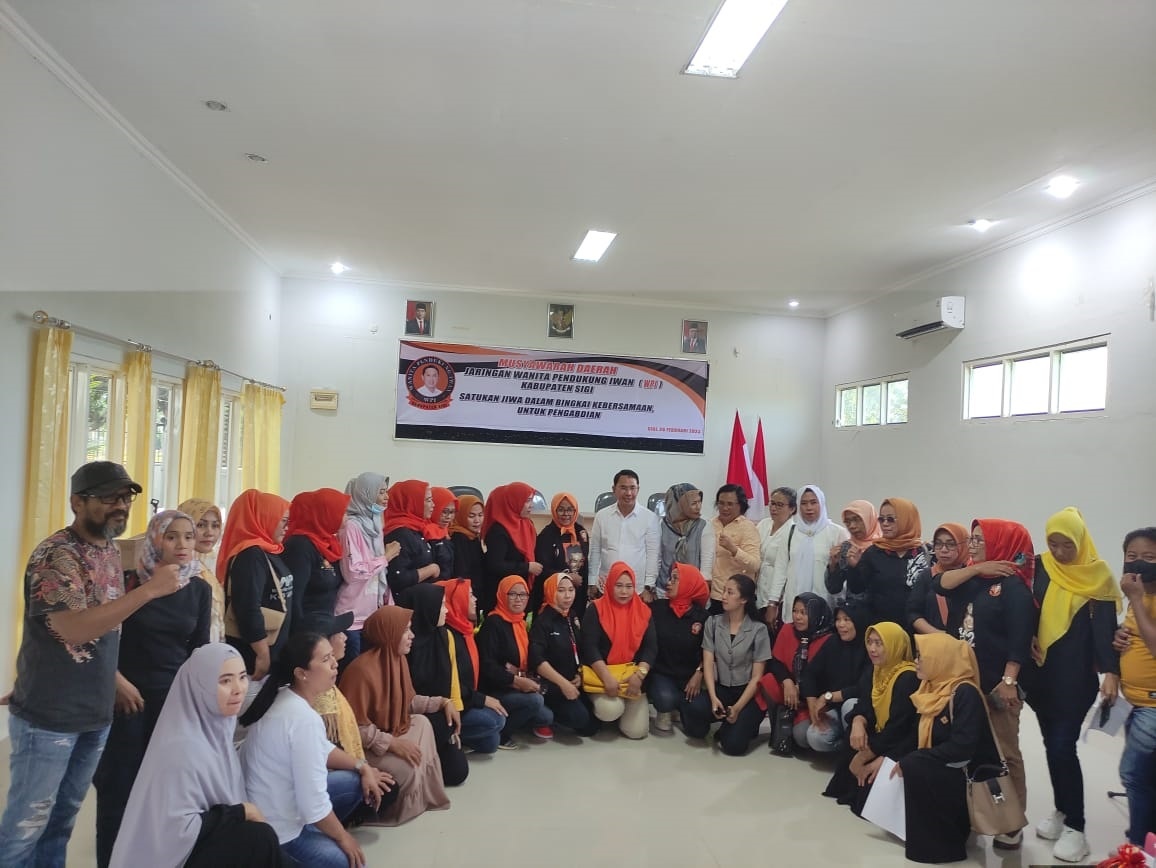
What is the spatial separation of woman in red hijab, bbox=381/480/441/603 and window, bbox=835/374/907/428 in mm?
5273

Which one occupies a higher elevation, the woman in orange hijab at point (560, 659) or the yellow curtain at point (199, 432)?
the yellow curtain at point (199, 432)

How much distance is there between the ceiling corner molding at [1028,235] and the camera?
15.9 feet

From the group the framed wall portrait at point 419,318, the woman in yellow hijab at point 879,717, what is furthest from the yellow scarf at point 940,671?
the framed wall portrait at point 419,318

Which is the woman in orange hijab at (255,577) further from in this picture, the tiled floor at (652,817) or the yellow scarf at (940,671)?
the yellow scarf at (940,671)

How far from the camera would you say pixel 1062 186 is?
4883 mm

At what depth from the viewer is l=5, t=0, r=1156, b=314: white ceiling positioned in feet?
10.6

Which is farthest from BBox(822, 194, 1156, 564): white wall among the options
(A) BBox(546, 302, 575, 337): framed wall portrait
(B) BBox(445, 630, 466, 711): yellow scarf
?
(B) BBox(445, 630, 466, 711): yellow scarf

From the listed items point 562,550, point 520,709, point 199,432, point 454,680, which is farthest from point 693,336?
point 454,680

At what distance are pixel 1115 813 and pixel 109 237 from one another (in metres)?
6.13

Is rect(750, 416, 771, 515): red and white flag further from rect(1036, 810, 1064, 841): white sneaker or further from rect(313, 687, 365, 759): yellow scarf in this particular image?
rect(313, 687, 365, 759): yellow scarf

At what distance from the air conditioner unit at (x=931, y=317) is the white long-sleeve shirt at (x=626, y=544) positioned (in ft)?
11.7

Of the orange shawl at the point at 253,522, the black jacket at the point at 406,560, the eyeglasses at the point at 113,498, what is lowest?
the black jacket at the point at 406,560

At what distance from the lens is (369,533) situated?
3891 mm

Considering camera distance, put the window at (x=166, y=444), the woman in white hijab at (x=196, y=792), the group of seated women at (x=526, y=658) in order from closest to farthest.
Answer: the woman in white hijab at (x=196, y=792) → the group of seated women at (x=526, y=658) → the window at (x=166, y=444)
